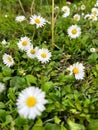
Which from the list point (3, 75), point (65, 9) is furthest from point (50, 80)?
point (65, 9)

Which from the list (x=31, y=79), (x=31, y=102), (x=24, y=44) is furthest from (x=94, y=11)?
(x=31, y=102)

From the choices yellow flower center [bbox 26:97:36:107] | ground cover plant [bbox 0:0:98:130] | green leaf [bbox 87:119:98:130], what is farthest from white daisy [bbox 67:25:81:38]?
yellow flower center [bbox 26:97:36:107]

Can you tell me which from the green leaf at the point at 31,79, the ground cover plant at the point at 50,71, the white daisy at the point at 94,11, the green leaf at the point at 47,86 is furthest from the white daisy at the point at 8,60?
the white daisy at the point at 94,11

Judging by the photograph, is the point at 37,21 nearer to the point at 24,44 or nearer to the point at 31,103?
the point at 24,44

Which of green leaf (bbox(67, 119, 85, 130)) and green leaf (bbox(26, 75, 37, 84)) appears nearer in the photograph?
green leaf (bbox(67, 119, 85, 130))

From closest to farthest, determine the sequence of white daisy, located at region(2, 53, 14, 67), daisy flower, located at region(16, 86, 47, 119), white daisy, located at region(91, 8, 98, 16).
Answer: daisy flower, located at region(16, 86, 47, 119) < white daisy, located at region(2, 53, 14, 67) < white daisy, located at region(91, 8, 98, 16)

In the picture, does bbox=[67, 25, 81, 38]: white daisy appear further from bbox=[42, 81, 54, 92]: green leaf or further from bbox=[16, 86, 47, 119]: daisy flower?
bbox=[16, 86, 47, 119]: daisy flower

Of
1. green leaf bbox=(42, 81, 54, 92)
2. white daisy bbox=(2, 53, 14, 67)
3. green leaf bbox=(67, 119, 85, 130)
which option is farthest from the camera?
white daisy bbox=(2, 53, 14, 67)

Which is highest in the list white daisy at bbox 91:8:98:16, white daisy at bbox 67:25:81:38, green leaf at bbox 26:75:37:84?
white daisy at bbox 91:8:98:16

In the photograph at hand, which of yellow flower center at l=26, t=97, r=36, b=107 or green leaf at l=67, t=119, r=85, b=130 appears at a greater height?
yellow flower center at l=26, t=97, r=36, b=107
